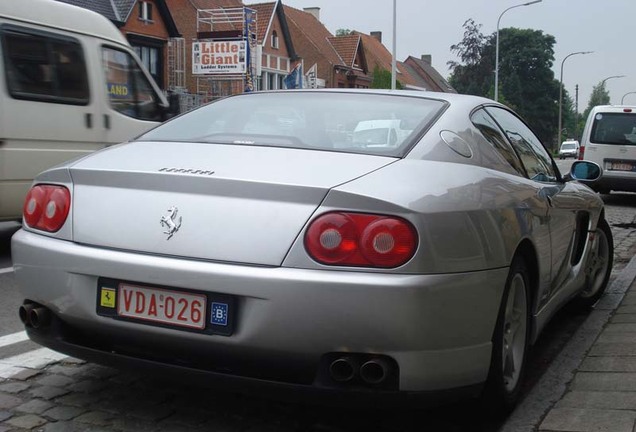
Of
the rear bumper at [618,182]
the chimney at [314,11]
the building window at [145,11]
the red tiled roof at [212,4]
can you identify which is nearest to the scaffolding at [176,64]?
the building window at [145,11]

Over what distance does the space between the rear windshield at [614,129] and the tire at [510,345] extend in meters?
13.2

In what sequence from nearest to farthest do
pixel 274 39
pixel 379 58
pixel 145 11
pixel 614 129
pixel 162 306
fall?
pixel 162 306 < pixel 614 129 < pixel 145 11 < pixel 274 39 < pixel 379 58

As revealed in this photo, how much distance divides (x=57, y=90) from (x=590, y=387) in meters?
6.01

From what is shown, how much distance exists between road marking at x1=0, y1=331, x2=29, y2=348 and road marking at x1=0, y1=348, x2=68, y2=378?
28 centimetres

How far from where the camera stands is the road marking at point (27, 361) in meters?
3.87

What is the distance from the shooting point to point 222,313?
277cm

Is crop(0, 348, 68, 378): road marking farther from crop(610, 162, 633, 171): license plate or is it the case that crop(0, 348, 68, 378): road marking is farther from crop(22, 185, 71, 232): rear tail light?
crop(610, 162, 633, 171): license plate

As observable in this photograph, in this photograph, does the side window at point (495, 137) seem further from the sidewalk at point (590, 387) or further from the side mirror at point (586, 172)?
the side mirror at point (586, 172)

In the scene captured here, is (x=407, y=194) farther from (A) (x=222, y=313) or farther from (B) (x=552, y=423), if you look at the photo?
(B) (x=552, y=423)

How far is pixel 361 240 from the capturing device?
2725 millimetres

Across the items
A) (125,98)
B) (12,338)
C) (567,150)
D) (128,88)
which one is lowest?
(567,150)

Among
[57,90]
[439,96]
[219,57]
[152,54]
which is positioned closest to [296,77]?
[219,57]

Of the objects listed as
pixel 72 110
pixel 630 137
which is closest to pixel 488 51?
pixel 630 137

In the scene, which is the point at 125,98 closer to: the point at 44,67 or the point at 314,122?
the point at 44,67
